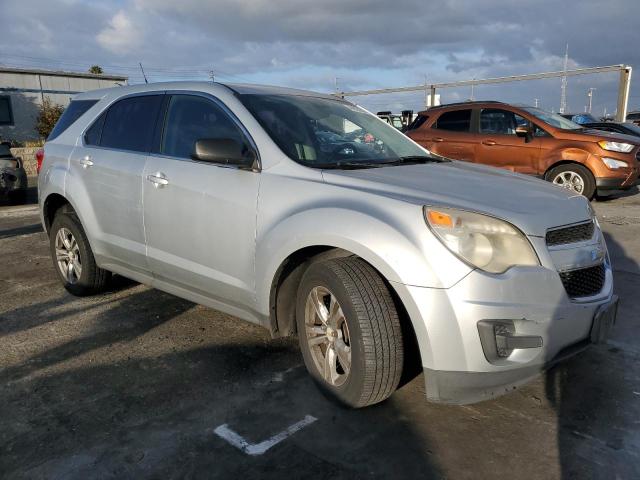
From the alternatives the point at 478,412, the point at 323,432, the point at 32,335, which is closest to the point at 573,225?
the point at 478,412

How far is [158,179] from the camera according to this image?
3781 mm

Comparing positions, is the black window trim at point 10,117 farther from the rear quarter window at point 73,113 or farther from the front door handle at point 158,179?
the front door handle at point 158,179

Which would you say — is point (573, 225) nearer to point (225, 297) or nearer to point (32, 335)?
point (225, 297)

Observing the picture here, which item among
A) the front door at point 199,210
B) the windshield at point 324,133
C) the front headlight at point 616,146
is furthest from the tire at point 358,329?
the front headlight at point 616,146

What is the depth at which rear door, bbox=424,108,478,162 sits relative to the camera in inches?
395

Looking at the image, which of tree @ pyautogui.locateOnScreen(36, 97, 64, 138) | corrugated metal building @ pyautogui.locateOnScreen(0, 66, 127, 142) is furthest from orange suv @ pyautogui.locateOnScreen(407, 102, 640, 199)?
corrugated metal building @ pyautogui.locateOnScreen(0, 66, 127, 142)

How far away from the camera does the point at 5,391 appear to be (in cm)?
322

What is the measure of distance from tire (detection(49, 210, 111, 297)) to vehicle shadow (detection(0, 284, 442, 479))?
767mm

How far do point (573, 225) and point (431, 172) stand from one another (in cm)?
86

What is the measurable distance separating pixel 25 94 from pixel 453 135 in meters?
19.1

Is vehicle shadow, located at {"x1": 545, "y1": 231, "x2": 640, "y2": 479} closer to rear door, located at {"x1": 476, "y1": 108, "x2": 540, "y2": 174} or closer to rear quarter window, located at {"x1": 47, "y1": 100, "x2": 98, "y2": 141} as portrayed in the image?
rear quarter window, located at {"x1": 47, "y1": 100, "x2": 98, "y2": 141}

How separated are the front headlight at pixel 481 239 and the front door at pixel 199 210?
1.14m

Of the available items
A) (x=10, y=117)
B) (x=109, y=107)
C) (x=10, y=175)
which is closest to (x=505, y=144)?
(x=109, y=107)

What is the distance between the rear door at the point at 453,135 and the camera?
395 inches
